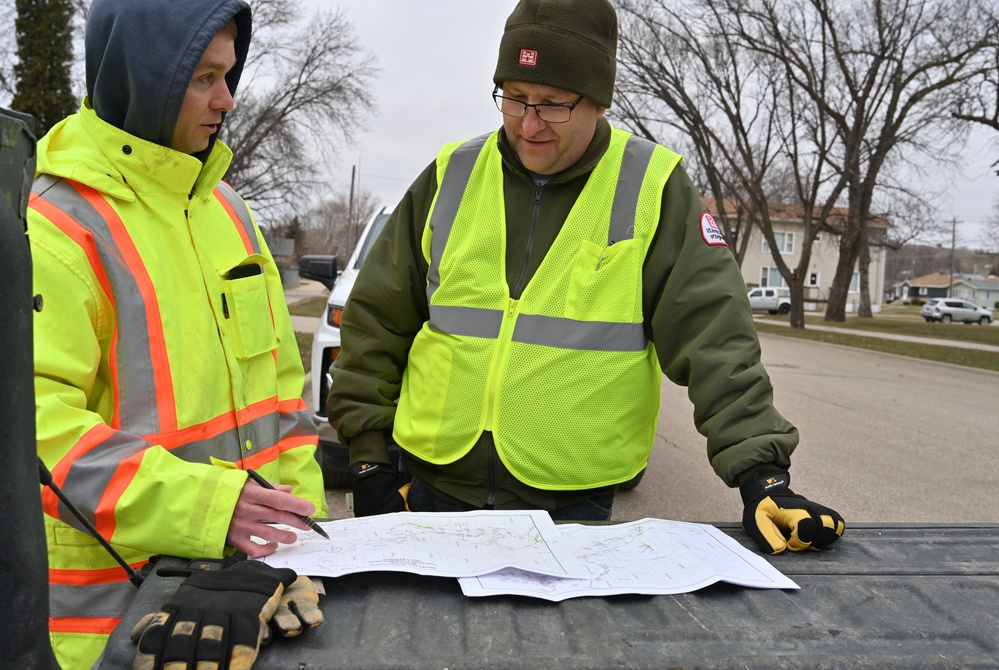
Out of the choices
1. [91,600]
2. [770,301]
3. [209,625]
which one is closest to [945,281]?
[770,301]

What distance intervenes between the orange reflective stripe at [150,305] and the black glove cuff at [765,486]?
1.28 meters

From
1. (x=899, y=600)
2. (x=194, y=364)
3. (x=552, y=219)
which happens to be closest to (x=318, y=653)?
(x=194, y=364)

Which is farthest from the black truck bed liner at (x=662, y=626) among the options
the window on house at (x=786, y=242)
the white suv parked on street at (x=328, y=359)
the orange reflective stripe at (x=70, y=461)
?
the window on house at (x=786, y=242)

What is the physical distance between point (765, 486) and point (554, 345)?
595 millimetres

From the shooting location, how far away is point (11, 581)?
736 mm

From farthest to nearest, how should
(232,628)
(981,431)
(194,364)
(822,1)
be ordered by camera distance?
1. (822,1)
2. (981,431)
3. (194,364)
4. (232,628)

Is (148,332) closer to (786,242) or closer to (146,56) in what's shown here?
(146,56)

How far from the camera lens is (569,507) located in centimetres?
228

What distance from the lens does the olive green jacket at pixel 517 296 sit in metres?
2.08

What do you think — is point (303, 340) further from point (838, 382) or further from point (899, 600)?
point (899, 600)

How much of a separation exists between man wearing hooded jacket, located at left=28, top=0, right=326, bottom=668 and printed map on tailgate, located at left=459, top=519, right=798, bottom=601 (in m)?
0.48

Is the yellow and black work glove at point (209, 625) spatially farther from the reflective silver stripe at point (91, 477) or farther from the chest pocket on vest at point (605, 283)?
the chest pocket on vest at point (605, 283)

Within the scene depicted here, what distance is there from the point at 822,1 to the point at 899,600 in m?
26.5

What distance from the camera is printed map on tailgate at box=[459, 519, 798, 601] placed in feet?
4.94
